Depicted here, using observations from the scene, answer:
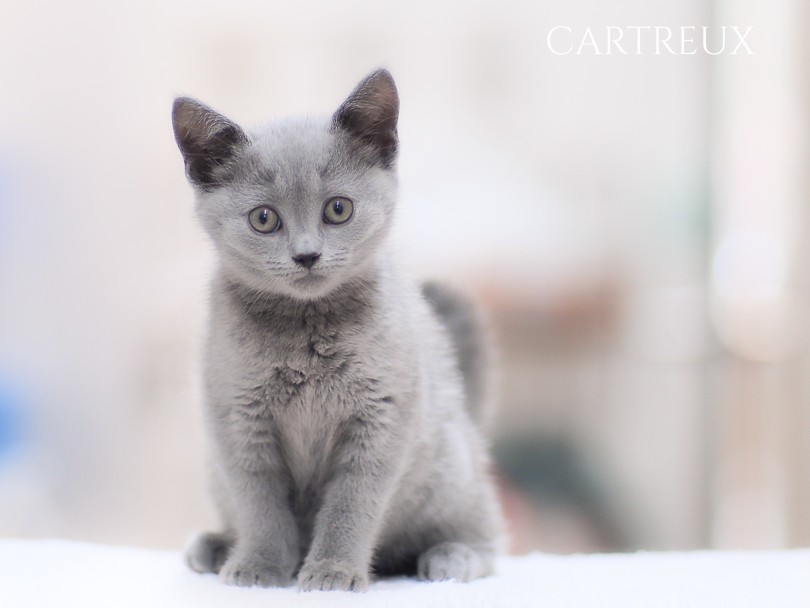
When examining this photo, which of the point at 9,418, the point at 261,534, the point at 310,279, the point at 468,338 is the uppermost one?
the point at 310,279

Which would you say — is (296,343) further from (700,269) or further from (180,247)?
(700,269)

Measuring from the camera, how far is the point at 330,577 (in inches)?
35.2

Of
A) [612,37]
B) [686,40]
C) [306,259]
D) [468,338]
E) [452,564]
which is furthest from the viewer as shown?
[686,40]

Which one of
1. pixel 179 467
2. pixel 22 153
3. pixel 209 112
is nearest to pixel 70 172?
pixel 22 153

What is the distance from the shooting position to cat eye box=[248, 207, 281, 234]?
921mm

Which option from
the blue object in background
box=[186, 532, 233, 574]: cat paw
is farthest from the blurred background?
box=[186, 532, 233, 574]: cat paw

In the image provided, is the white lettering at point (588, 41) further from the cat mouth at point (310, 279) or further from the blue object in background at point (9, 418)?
the blue object in background at point (9, 418)

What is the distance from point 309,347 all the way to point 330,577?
0.23 m

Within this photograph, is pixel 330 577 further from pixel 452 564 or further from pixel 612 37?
pixel 612 37

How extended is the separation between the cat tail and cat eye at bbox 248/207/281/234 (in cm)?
35

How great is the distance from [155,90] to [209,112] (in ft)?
2.86

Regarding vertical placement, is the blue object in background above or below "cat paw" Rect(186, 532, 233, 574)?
below

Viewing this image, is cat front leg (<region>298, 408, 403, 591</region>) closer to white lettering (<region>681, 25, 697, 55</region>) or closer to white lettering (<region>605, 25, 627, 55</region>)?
white lettering (<region>605, 25, 627, 55</region>)

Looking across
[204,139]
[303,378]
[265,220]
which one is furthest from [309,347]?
[204,139]
